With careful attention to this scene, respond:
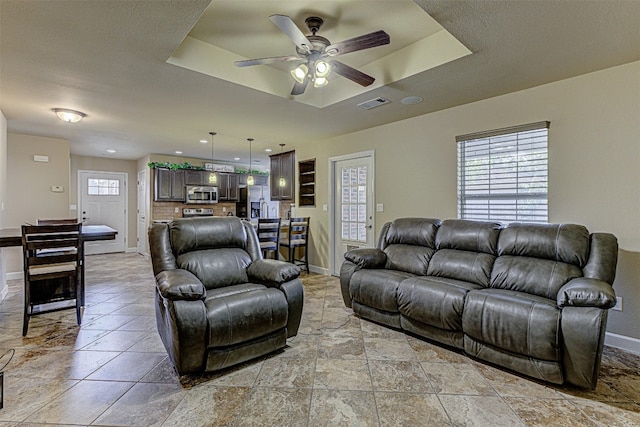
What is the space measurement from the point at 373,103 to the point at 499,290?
232 centimetres

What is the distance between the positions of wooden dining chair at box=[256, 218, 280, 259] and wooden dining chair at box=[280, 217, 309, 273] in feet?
1.14

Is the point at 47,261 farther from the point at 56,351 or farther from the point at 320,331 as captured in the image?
the point at 320,331

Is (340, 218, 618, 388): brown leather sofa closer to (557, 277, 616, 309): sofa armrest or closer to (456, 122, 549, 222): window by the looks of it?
(557, 277, 616, 309): sofa armrest

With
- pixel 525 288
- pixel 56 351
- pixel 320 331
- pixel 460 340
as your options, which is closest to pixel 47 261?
pixel 56 351

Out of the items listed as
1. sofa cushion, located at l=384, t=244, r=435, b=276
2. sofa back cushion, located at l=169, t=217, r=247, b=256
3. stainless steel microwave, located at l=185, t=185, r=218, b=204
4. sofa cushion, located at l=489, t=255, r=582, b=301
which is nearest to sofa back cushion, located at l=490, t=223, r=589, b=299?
sofa cushion, located at l=489, t=255, r=582, b=301

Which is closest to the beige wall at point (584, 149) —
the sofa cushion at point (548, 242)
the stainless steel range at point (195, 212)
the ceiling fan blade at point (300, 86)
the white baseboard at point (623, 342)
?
the white baseboard at point (623, 342)

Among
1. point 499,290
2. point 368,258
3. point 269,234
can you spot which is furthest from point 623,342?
point 269,234

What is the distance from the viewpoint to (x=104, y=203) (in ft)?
25.4

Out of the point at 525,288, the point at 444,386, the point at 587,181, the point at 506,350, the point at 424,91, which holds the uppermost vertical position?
the point at 424,91

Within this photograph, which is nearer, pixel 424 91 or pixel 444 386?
pixel 444 386

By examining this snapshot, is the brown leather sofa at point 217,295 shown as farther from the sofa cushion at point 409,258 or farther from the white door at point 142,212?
the white door at point 142,212

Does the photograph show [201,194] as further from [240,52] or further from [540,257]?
[540,257]

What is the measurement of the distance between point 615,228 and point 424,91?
207 centimetres

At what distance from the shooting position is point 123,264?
6355mm
